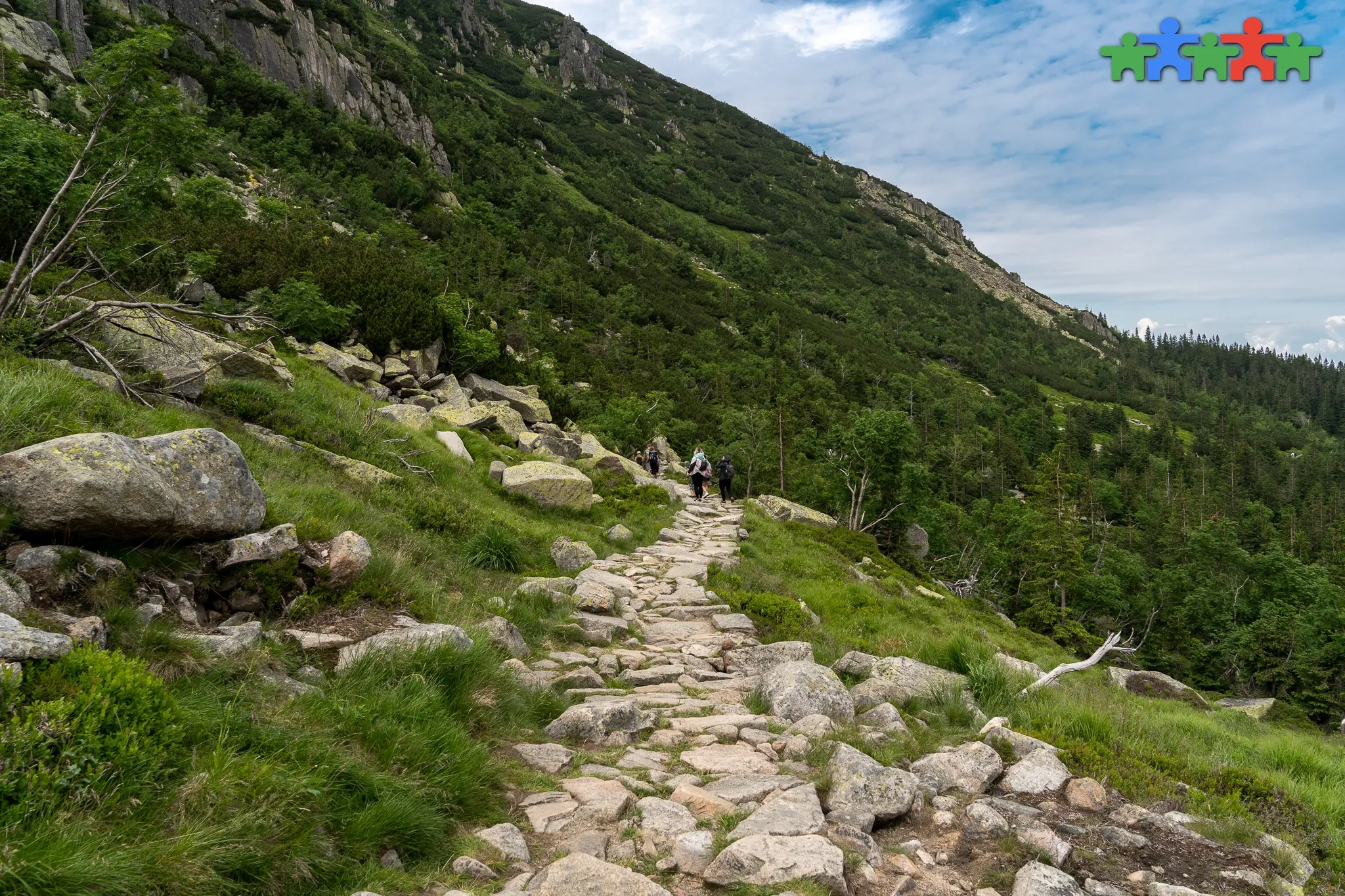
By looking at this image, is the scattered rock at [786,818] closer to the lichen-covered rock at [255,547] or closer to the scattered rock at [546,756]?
the scattered rock at [546,756]

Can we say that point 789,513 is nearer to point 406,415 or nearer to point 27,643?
point 406,415

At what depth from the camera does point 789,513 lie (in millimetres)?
22781

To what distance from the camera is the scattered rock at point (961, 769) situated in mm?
4398

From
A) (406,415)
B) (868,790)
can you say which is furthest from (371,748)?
(406,415)

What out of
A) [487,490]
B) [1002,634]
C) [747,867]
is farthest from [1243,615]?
[747,867]

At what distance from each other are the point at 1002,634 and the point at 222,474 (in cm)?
2150

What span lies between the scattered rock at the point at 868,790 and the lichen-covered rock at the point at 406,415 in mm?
11826

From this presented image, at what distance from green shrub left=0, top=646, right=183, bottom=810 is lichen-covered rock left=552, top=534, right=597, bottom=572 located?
7.48 metres

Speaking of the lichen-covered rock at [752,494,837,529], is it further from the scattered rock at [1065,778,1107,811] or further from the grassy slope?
the scattered rock at [1065,778,1107,811]

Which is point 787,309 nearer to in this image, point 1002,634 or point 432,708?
point 1002,634

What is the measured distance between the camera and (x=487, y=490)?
12617mm

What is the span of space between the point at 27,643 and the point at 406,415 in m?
12.6

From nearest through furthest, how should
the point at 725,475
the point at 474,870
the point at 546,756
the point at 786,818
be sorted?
the point at 474,870, the point at 786,818, the point at 546,756, the point at 725,475

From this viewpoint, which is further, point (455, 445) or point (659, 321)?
point (659, 321)
